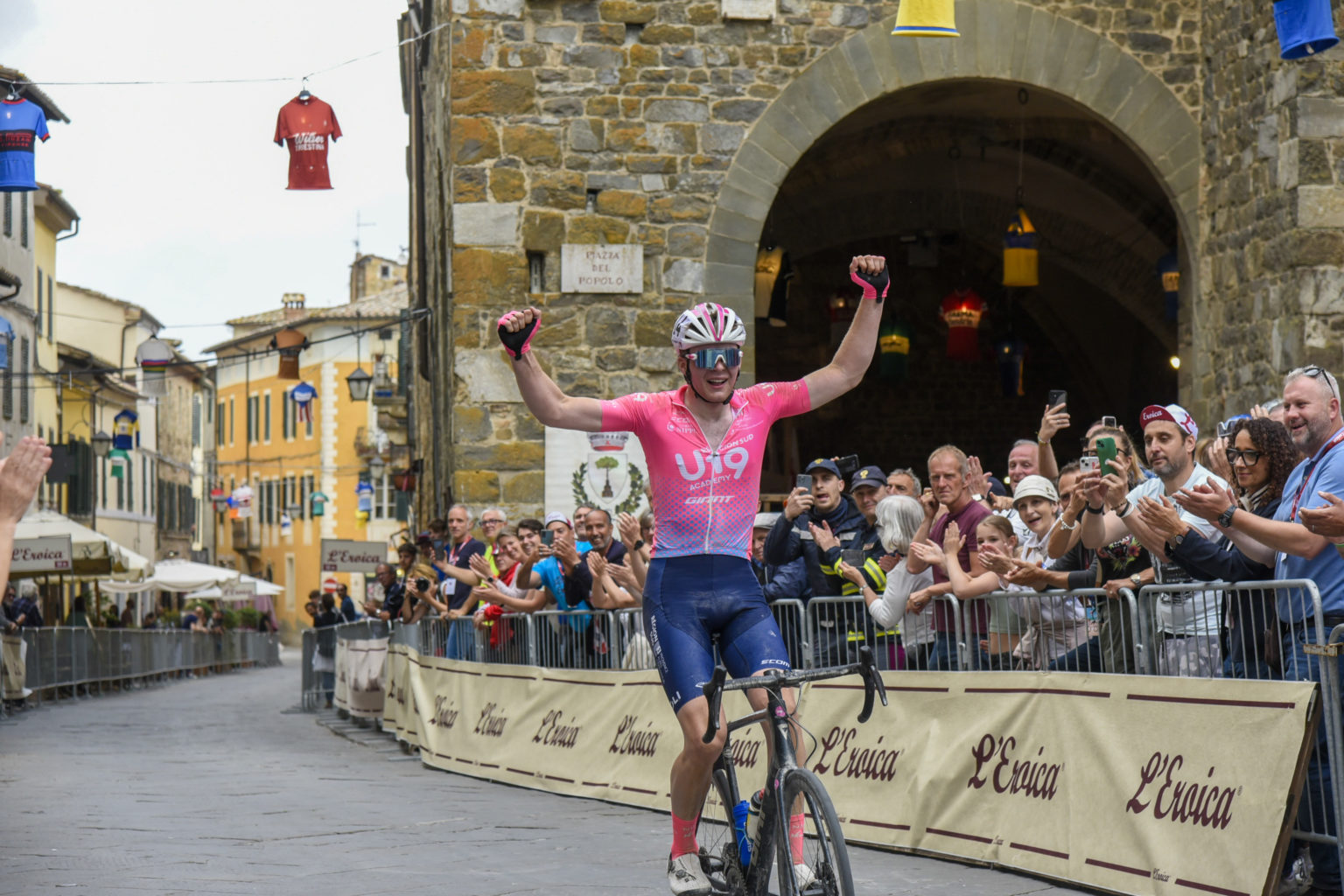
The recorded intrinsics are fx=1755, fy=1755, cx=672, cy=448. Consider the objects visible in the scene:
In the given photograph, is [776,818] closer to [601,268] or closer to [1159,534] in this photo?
[1159,534]

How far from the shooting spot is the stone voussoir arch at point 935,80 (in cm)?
1564

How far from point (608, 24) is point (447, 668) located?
19.7 feet

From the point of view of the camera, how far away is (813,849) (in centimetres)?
497

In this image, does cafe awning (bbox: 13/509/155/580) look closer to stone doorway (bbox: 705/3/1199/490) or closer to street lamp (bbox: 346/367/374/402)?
street lamp (bbox: 346/367/374/402)

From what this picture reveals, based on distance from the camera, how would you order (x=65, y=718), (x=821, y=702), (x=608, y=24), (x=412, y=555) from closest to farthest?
1. (x=821, y=702)
2. (x=608, y=24)
3. (x=412, y=555)
4. (x=65, y=718)

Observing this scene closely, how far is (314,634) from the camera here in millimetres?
23922

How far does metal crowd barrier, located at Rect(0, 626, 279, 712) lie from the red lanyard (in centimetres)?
2106

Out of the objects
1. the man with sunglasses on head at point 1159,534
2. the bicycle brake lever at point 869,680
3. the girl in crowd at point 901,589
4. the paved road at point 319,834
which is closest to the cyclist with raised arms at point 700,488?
the bicycle brake lever at point 869,680

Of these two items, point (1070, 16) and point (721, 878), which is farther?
point (1070, 16)

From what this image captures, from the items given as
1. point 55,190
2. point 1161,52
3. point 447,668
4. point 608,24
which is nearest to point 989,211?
point 1161,52

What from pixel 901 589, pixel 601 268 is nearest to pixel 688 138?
pixel 601 268

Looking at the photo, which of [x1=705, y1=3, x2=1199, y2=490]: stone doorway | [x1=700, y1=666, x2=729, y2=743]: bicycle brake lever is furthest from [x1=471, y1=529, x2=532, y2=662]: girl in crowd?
[x1=700, y1=666, x2=729, y2=743]: bicycle brake lever

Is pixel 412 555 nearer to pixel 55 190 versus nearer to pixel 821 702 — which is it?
pixel 821 702

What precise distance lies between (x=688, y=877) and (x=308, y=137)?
42.5 ft
